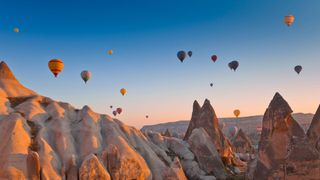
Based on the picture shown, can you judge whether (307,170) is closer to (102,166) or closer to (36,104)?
(102,166)

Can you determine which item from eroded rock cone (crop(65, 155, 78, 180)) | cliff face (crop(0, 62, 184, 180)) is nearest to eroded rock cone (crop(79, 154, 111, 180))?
cliff face (crop(0, 62, 184, 180))

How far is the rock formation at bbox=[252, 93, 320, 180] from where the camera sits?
92.0 feet

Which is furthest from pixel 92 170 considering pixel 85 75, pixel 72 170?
pixel 85 75

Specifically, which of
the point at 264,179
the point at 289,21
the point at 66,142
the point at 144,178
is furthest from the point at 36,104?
the point at 289,21

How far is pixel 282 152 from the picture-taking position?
31859 millimetres

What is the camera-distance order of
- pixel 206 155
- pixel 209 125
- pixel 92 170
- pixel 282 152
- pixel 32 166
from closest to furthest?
pixel 32 166 → pixel 92 170 → pixel 282 152 → pixel 206 155 → pixel 209 125

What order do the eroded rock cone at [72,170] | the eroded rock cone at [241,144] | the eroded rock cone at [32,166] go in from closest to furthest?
1. the eroded rock cone at [32,166]
2. the eroded rock cone at [72,170]
3. the eroded rock cone at [241,144]

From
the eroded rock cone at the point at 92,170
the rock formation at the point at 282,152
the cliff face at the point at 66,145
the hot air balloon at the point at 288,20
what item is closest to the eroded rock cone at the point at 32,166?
the cliff face at the point at 66,145

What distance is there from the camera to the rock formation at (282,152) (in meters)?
28.0

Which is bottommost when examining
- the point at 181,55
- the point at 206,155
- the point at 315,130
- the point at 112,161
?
the point at 206,155

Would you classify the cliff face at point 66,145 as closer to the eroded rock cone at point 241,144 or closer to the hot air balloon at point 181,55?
the hot air balloon at point 181,55

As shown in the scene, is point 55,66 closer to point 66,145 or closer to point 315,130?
point 66,145

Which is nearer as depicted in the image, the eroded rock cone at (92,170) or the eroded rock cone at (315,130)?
the eroded rock cone at (92,170)

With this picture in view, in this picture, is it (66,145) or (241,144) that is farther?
(241,144)
